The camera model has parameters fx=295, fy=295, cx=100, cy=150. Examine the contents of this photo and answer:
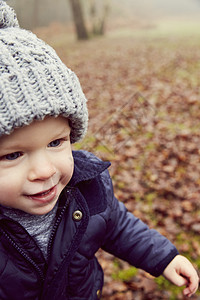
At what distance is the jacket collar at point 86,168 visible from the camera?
1717 mm

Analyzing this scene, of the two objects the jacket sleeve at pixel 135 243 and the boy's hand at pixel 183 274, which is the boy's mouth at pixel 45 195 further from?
Answer: the boy's hand at pixel 183 274

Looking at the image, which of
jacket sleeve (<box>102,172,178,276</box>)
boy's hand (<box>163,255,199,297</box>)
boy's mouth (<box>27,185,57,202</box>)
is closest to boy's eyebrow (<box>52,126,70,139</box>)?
boy's mouth (<box>27,185,57,202</box>)

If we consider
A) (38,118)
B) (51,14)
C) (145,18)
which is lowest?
(145,18)

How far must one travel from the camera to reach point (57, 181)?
58.3 inches

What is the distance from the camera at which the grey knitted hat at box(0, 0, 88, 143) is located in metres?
1.23

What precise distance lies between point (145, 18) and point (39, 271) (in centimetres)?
3025

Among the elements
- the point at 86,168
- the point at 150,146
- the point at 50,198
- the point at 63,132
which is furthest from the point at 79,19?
the point at 50,198

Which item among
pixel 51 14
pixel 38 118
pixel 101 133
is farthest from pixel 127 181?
pixel 51 14

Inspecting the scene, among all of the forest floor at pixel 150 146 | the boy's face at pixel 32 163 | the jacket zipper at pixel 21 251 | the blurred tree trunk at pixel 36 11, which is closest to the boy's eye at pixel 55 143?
the boy's face at pixel 32 163

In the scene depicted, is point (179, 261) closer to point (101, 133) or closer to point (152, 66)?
point (101, 133)

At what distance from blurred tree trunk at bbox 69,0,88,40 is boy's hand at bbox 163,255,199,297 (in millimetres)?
16611

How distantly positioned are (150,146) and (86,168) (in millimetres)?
3269

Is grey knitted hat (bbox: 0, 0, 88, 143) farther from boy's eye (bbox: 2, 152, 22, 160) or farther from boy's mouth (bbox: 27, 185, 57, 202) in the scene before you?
boy's mouth (bbox: 27, 185, 57, 202)

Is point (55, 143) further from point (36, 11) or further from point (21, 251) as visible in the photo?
point (36, 11)
